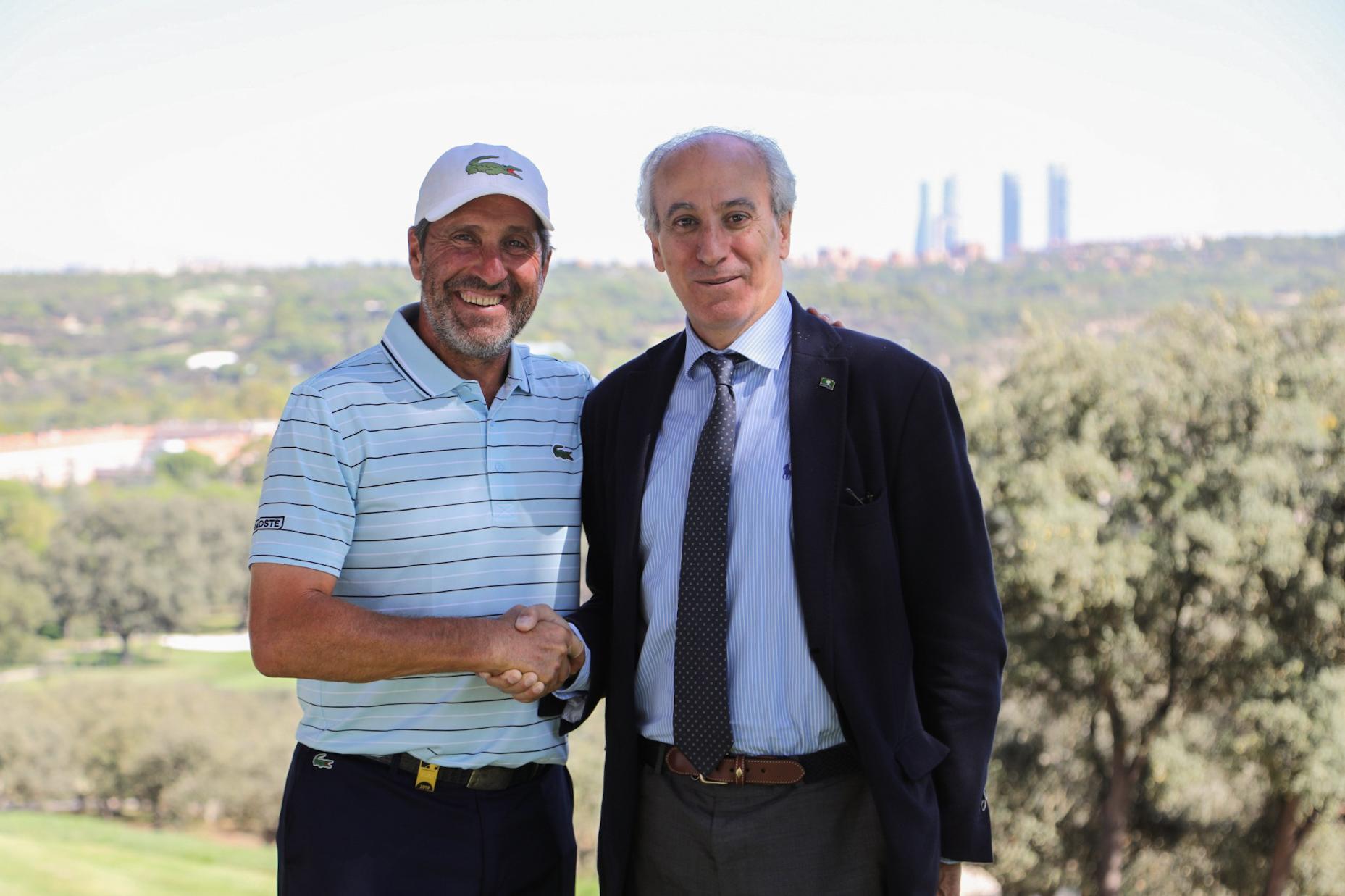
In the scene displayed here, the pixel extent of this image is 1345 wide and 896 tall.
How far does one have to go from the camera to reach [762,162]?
2504mm

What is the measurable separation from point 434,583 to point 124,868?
487 inches

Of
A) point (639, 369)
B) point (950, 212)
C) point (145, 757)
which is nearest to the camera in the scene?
point (639, 369)

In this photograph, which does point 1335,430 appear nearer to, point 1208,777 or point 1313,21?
point 1208,777

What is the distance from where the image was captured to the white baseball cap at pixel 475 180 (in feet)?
8.30

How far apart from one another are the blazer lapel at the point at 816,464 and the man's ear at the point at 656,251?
338mm

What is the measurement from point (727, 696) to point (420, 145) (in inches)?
2797

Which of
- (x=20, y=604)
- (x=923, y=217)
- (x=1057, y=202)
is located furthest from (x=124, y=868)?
(x=923, y=217)

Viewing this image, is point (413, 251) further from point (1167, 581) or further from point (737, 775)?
point (1167, 581)

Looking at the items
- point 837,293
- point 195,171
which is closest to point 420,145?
point 195,171

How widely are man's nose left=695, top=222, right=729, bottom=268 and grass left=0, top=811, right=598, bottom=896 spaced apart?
33.9 ft

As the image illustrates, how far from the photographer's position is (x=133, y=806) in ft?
86.6

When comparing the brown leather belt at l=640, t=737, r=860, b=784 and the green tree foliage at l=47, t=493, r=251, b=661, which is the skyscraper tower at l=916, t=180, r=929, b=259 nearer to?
the green tree foliage at l=47, t=493, r=251, b=661

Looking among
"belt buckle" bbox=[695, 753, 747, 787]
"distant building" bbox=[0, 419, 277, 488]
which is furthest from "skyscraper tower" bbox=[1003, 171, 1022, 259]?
"belt buckle" bbox=[695, 753, 747, 787]

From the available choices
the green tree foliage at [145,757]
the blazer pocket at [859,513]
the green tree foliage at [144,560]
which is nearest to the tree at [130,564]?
the green tree foliage at [144,560]
